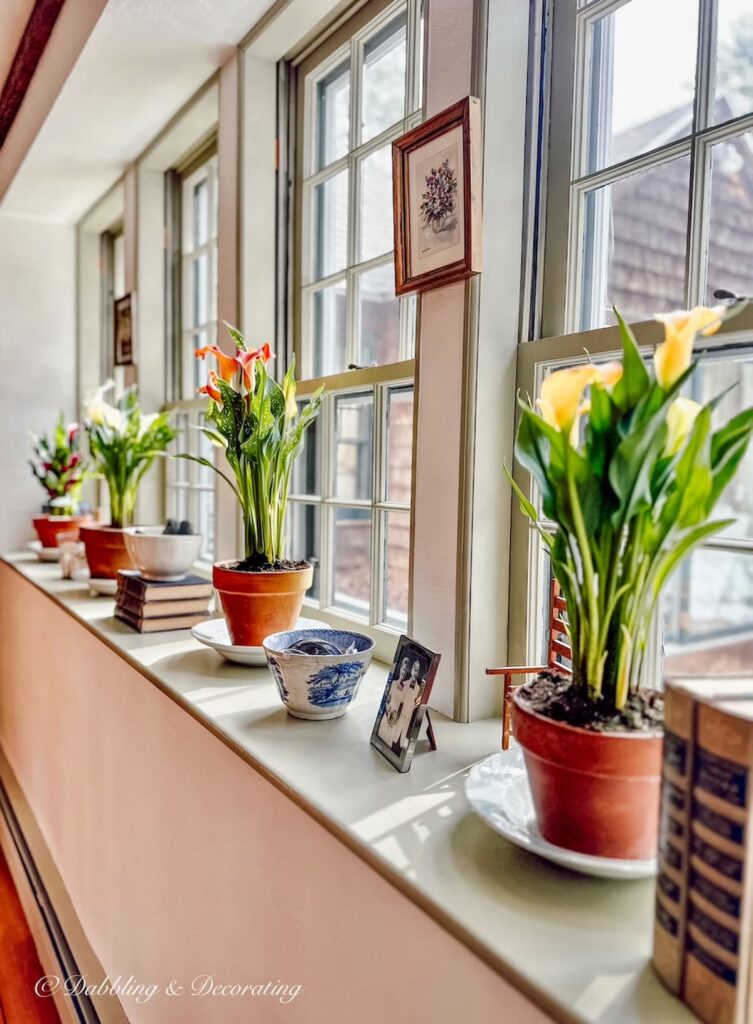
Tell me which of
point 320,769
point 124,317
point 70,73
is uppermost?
point 70,73

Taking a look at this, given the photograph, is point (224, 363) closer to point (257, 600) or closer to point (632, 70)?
point (257, 600)

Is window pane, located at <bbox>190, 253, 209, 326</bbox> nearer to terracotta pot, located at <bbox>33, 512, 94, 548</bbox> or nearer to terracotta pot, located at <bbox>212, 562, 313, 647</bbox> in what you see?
terracotta pot, located at <bbox>33, 512, 94, 548</bbox>

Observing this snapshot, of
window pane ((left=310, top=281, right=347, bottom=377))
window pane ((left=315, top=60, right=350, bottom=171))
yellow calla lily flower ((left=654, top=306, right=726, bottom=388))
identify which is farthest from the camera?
window pane ((left=310, top=281, right=347, bottom=377))

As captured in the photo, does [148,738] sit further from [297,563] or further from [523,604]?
[523,604]

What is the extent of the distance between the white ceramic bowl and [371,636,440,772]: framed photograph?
2.92 ft

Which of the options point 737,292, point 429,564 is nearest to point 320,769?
point 429,564

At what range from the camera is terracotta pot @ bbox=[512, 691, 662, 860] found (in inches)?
28.0

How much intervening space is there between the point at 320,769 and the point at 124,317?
236 cm

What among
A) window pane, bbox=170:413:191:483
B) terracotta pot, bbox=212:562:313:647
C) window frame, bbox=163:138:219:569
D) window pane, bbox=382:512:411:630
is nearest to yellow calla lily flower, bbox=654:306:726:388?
terracotta pot, bbox=212:562:313:647

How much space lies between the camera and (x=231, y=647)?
4.91 feet

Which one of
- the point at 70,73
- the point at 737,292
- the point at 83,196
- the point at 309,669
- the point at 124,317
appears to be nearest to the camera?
the point at 737,292

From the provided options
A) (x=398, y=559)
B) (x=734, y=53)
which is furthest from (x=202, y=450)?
(x=398, y=559)

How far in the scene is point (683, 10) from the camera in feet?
3.50

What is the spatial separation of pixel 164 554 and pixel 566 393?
1320 millimetres
